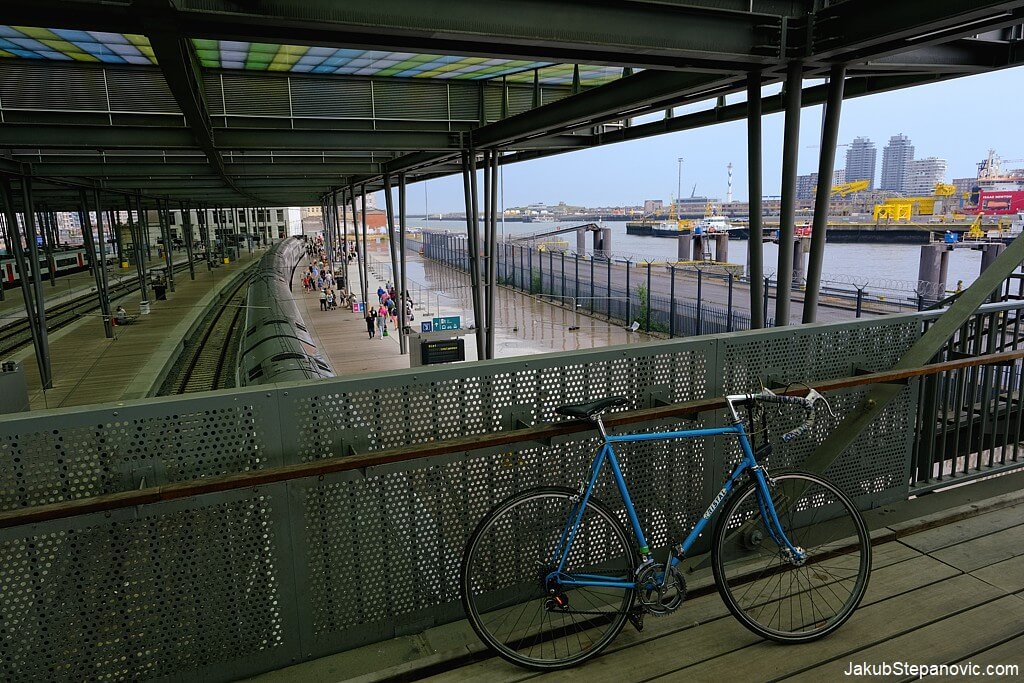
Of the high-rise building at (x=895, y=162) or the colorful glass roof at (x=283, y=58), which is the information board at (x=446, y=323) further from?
the high-rise building at (x=895, y=162)

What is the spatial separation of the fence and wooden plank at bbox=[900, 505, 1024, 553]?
1.39 meters

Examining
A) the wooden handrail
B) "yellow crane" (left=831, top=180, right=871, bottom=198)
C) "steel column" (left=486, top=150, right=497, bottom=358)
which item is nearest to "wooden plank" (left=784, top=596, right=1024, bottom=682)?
the wooden handrail

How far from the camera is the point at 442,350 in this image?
19.0 m

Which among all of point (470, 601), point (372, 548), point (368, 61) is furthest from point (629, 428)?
point (368, 61)

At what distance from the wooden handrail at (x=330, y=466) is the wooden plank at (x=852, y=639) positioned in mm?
1068

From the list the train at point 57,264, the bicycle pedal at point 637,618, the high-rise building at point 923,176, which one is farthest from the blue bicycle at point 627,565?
the train at point 57,264

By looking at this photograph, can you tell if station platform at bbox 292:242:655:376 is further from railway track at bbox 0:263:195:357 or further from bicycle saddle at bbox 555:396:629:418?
bicycle saddle at bbox 555:396:629:418

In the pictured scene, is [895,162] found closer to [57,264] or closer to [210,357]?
[210,357]

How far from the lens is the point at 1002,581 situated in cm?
343

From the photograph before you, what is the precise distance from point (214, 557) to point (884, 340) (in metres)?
4.00

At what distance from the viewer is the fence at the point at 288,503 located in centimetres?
243

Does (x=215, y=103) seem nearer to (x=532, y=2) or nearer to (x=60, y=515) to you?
(x=532, y=2)

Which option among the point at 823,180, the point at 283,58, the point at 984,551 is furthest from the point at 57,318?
the point at 984,551

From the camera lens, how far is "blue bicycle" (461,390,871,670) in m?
2.85
